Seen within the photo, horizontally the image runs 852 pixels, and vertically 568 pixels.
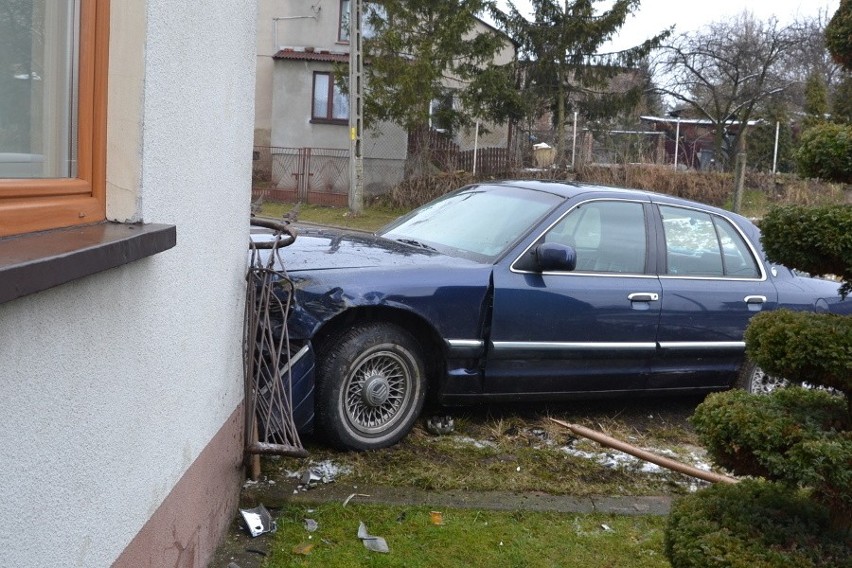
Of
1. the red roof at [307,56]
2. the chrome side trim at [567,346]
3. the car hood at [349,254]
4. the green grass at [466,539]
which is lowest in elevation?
the green grass at [466,539]

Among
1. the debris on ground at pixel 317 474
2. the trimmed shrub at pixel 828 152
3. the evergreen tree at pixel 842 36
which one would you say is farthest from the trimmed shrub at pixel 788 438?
the debris on ground at pixel 317 474

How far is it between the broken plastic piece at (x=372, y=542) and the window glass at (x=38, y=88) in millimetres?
2418

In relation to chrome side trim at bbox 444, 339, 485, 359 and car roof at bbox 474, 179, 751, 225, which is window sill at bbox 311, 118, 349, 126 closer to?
car roof at bbox 474, 179, 751, 225

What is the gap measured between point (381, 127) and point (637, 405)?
23620 millimetres

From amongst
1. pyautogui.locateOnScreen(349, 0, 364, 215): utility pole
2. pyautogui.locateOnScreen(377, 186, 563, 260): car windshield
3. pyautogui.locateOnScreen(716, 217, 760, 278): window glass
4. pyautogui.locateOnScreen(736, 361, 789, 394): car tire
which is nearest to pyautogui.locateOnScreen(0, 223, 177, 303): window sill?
pyautogui.locateOnScreen(377, 186, 563, 260): car windshield

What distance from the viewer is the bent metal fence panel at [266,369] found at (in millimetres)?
4316

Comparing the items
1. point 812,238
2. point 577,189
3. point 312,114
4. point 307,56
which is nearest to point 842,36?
point 812,238

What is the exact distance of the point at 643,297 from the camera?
6.18 meters

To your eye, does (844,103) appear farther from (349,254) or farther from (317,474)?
(317,474)

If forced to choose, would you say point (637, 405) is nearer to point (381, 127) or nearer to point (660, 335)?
point (660, 335)

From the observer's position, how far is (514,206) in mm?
6383

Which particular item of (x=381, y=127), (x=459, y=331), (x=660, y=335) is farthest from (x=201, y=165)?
(x=381, y=127)

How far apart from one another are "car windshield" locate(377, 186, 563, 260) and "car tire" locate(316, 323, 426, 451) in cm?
91

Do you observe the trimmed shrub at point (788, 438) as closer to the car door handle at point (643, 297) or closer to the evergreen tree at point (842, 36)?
the evergreen tree at point (842, 36)
